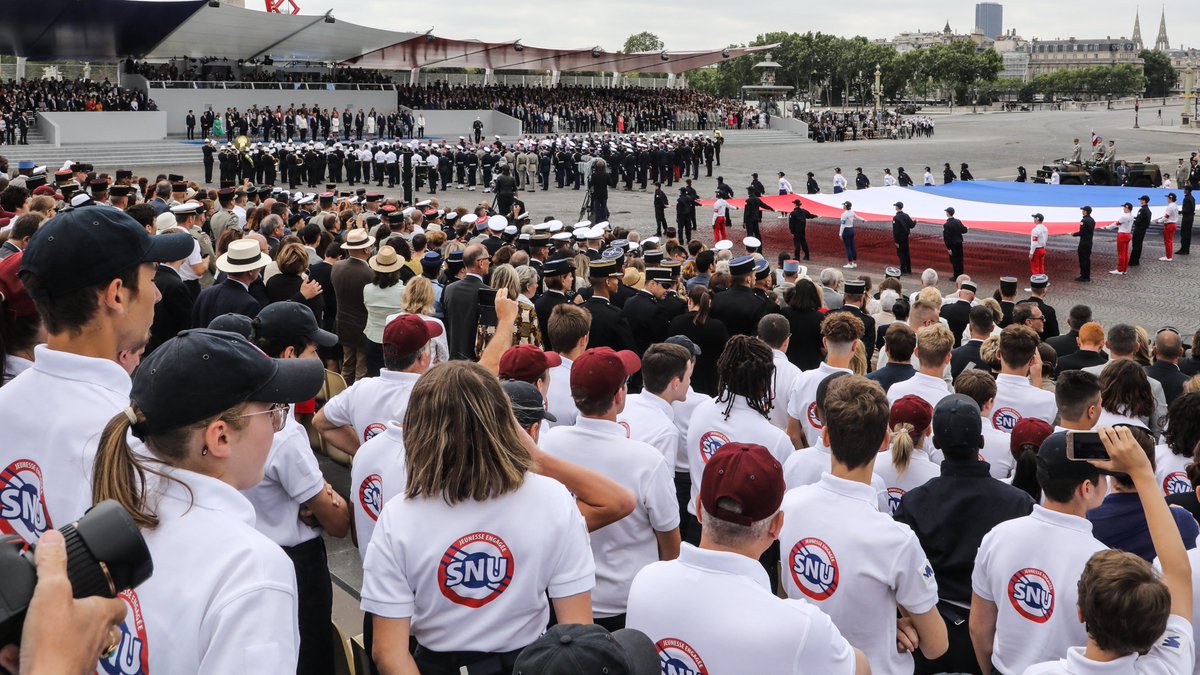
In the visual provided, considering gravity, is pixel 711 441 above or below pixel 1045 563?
above

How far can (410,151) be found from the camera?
97.6 ft

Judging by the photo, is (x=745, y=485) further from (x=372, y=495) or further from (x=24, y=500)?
(x=24, y=500)

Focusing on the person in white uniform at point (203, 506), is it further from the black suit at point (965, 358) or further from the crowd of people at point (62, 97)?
the crowd of people at point (62, 97)

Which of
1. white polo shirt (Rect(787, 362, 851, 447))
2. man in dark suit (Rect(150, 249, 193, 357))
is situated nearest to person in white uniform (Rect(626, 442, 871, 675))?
white polo shirt (Rect(787, 362, 851, 447))

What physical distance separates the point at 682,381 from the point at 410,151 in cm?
2641

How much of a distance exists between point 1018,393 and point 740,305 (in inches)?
110

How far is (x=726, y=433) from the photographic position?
465cm

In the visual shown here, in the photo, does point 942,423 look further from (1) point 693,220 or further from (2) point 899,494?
(1) point 693,220

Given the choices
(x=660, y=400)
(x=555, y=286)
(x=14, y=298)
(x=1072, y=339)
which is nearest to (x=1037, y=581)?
(x=660, y=400)

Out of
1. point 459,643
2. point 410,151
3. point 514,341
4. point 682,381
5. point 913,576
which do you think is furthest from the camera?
point 410,151

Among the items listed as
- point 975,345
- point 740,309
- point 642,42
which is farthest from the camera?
point 642,42

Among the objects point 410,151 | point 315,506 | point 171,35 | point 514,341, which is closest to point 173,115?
point 171,35

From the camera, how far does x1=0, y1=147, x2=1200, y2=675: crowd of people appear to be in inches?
82.0

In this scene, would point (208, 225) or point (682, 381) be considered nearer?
point (682, 381)
